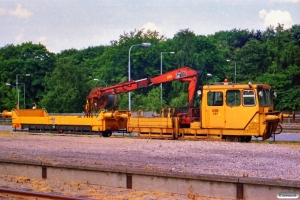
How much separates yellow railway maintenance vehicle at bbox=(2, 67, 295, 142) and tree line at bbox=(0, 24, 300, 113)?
20.3 meters

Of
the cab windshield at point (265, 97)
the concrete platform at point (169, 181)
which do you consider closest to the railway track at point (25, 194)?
the concrete platform at point (169, 181)

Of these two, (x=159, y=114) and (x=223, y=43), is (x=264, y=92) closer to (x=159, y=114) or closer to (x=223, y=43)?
(x=159, y=114)

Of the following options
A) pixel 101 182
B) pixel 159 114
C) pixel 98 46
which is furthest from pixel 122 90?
pixel 98 46

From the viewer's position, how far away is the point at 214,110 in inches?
1107

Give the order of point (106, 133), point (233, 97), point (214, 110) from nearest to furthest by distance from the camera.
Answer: point (233, 97) < point (214, 110) < point (106, 133)

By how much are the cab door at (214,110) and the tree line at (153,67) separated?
2826cm

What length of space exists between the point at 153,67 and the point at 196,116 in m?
53.5

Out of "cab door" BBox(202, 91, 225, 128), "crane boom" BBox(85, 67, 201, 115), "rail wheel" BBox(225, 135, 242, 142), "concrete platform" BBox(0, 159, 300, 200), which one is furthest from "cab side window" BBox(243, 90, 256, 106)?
"concrete platform" BBox(0, 159, 300, 200)

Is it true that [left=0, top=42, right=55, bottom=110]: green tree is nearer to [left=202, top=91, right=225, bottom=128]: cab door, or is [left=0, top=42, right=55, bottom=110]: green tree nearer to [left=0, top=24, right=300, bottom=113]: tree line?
[left=0, top=24, right=300, bottom=113]: tree line

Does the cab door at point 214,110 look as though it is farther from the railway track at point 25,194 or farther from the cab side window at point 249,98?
the railway track at point 25,194

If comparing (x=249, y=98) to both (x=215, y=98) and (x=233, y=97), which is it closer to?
(x=233, y=97)

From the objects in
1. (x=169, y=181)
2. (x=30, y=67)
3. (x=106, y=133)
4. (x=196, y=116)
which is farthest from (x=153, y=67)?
(x=169, y=181)

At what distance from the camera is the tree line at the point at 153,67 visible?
68.8 meters

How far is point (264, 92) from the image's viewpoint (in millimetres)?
27844
